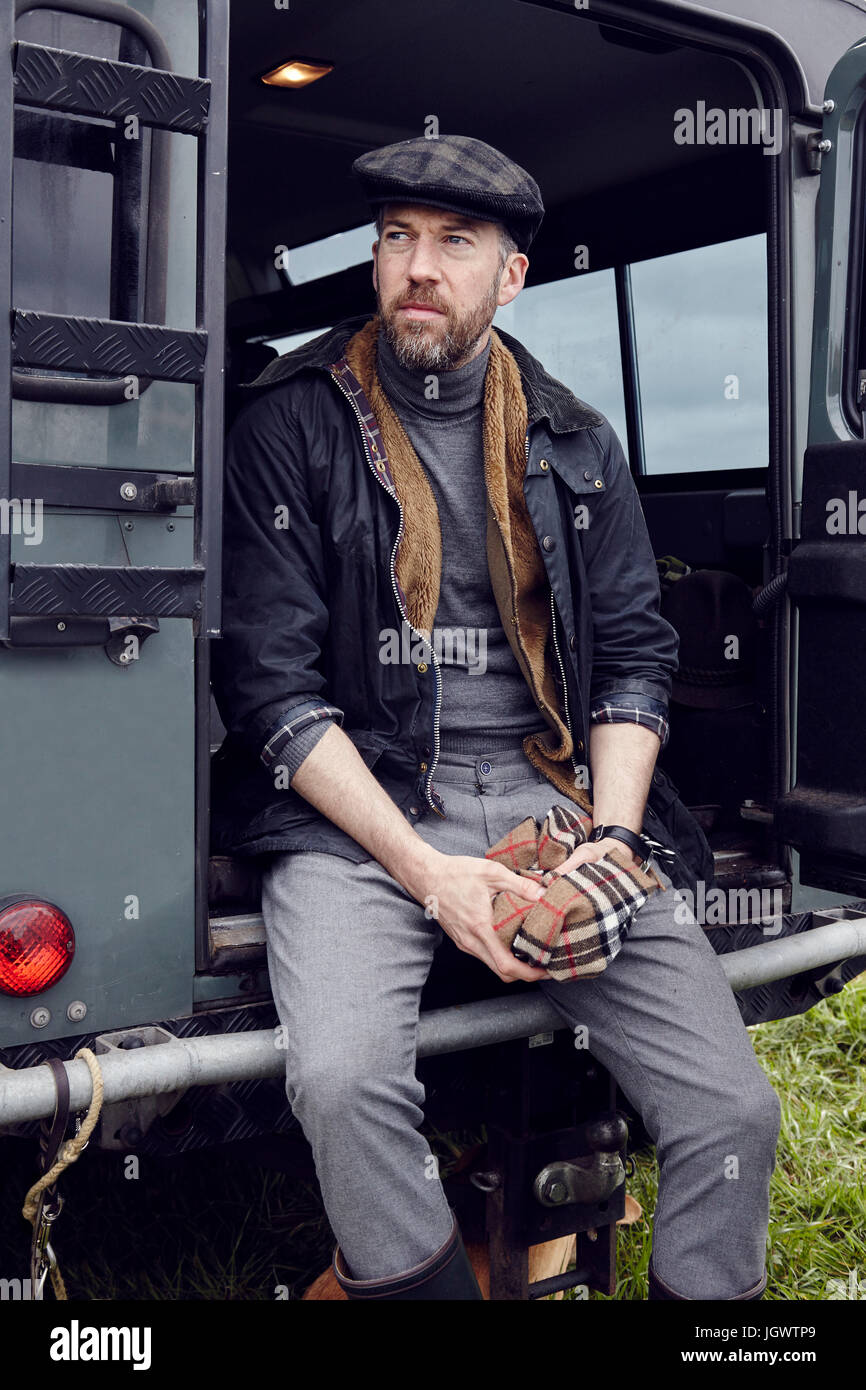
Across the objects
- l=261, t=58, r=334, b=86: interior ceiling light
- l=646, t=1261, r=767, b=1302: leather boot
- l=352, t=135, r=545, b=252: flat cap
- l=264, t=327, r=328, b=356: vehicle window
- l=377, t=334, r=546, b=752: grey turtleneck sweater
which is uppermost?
l=261, t=58, r=334, b=86: interior ceiling light

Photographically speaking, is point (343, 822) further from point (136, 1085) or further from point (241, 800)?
point (136, 1085)

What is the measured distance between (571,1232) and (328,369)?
A: 60.8 inches

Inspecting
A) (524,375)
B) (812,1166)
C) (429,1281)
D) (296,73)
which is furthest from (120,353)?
(812,1166)

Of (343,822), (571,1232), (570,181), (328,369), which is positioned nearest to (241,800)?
(343,822)

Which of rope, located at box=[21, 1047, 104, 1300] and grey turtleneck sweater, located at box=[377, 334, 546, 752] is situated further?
grey turtleneck sweater, located at box=[377, 334, 546, 752]

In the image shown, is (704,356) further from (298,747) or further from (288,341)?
(298,747)

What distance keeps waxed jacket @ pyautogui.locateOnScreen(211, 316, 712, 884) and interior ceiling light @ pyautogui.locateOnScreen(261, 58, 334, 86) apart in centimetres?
116

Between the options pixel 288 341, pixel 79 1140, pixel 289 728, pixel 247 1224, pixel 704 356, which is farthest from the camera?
pixel 288 341

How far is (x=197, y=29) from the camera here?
1.94 meters

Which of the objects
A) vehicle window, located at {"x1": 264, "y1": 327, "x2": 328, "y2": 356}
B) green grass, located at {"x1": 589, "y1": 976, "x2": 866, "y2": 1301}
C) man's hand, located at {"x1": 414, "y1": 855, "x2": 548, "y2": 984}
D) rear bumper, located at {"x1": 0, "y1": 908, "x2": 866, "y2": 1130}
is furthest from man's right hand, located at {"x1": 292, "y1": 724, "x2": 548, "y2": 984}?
vehicle window, located at {"x1": 264, "y1": 327, "x2": 328, "y2": 356}

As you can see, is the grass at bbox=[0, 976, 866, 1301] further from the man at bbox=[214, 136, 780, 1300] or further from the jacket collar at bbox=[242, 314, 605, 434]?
the jacket collar at bbox=[242, 314, 605, 434]

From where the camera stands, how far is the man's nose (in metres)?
2.35

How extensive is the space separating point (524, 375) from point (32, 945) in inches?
54.5

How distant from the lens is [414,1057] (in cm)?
204
